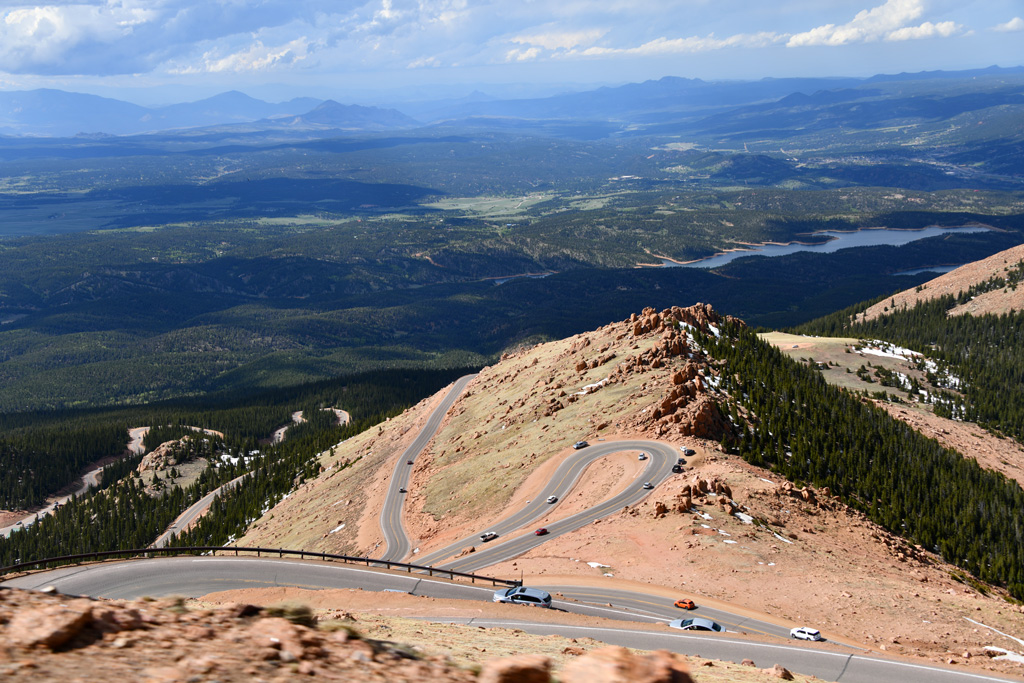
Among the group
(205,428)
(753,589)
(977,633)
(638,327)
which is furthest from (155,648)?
(205,428)

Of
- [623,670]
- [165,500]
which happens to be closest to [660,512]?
[623,670]

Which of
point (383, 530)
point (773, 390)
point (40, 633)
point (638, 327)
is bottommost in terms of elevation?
point (383, 530)

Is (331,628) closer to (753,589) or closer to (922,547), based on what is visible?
(753,589)

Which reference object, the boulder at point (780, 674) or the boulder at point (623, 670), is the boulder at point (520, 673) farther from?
the boulder at point (780, 674)

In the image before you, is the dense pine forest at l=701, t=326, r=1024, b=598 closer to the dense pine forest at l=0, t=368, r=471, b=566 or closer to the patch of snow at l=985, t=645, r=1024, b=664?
the patch of snow at l=985, t=645, r=1024, b=664

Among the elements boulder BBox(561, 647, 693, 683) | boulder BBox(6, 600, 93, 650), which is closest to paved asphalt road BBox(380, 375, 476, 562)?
boulder BBox(6, 600, 93, 650)

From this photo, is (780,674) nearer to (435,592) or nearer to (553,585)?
(553,585)
